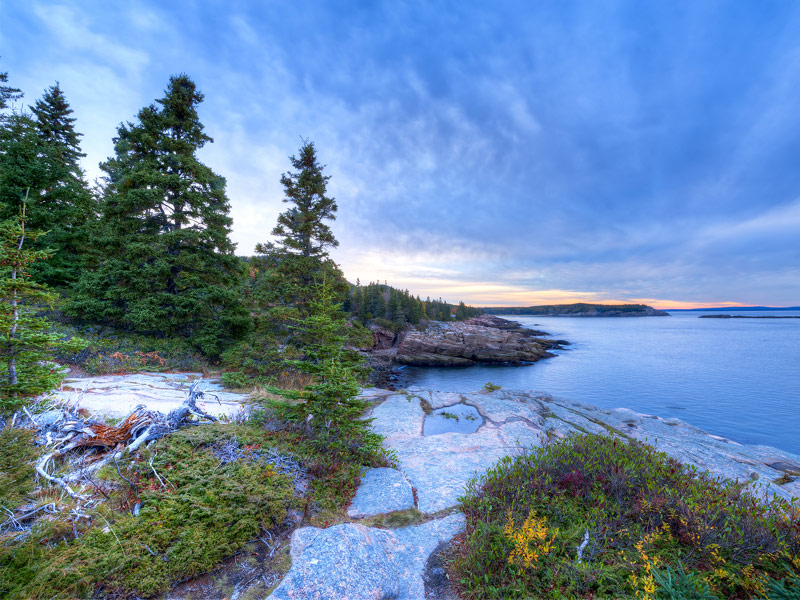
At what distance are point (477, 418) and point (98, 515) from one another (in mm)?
8373

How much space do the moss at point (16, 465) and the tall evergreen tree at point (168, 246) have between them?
10.6 meters

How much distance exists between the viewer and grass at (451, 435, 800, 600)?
2900 millimetres

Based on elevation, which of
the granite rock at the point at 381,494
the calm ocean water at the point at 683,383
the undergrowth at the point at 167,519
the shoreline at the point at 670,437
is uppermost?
the undergrowth at the point at 167,519

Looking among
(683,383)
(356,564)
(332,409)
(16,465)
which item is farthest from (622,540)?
(683,383)

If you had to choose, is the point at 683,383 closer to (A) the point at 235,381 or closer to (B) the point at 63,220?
(A) the point at 235,381

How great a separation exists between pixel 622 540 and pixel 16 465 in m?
7.82

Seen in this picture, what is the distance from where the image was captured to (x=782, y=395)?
20312mm

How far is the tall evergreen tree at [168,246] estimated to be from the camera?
45.2 feet

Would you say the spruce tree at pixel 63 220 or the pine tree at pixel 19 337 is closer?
the pine tree at pixel 19 337

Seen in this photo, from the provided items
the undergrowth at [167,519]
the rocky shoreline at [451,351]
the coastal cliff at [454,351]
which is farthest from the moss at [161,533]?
the coastal cliff at [454,351]

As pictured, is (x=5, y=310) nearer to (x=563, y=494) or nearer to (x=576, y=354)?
(x=563, y=494)

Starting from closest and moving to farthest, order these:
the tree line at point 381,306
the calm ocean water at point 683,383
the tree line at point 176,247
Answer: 1. the tree line at point 176,247
2. the calm ocean water at point 683,383
3. the tree line at point 381,306

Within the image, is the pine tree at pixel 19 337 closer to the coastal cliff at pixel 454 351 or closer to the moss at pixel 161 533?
the moss at pixel 161 533

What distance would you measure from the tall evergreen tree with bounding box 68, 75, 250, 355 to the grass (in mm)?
14787
